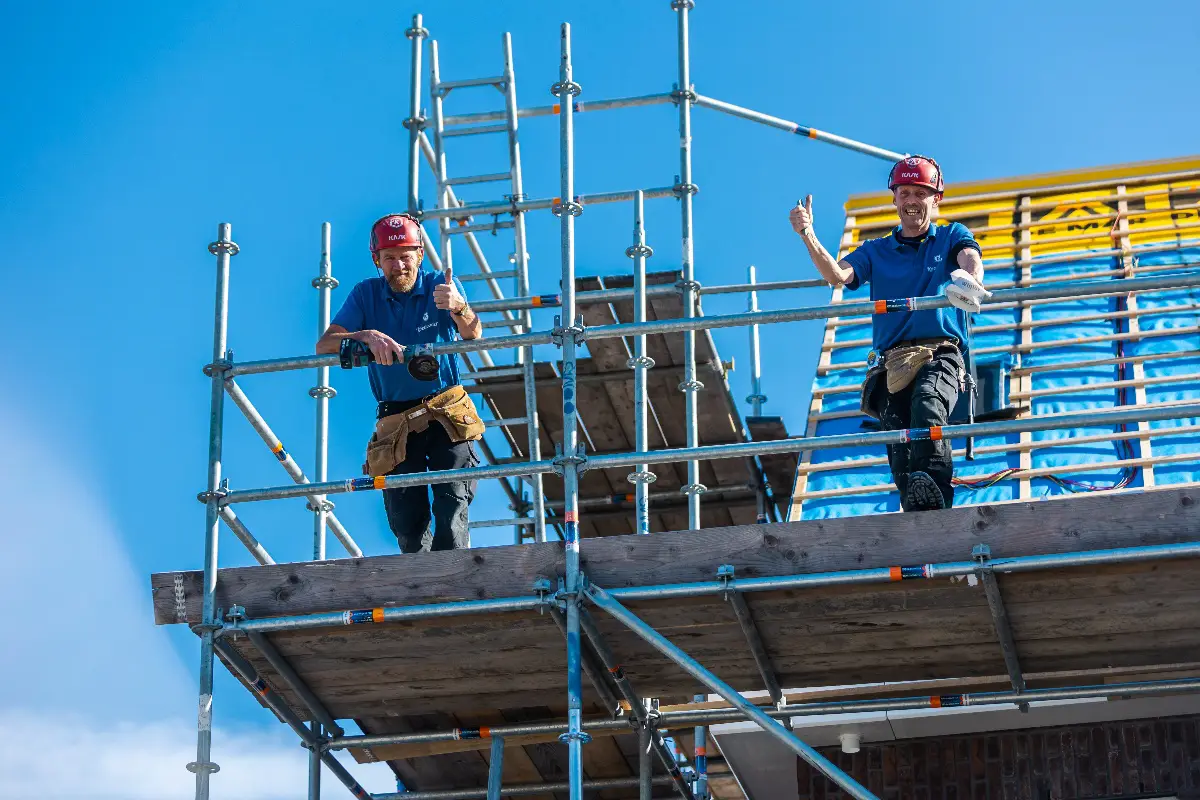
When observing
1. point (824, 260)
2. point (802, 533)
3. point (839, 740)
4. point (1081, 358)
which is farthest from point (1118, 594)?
point (1081, 358)

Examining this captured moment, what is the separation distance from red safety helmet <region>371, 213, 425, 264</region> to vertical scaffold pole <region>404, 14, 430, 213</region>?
3.72m

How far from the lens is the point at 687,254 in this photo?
11.4 meters

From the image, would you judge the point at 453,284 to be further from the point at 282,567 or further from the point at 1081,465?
the point at 1081,465

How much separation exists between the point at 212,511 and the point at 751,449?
103 inches

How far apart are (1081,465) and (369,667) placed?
456 centimetres

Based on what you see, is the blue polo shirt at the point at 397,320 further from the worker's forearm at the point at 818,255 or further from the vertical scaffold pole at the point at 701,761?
the vertical scaffold pole at the point at 701,761

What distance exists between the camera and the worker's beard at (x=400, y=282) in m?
8.97

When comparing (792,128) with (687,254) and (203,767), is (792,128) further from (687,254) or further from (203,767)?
(203,767)

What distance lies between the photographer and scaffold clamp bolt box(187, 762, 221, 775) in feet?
26.5

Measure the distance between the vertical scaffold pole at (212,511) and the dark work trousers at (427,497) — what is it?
85cm

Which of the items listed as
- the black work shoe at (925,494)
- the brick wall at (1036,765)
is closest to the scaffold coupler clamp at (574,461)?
the black work shoe at (925,494)

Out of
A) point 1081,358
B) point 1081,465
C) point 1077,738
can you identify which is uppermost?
point 1081,358

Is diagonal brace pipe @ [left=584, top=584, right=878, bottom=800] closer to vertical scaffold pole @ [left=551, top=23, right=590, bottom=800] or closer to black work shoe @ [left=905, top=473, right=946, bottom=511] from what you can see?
vertical scaffold pole @ [left=551, top=23, right=590, bottom=800]

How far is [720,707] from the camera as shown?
9352mm
